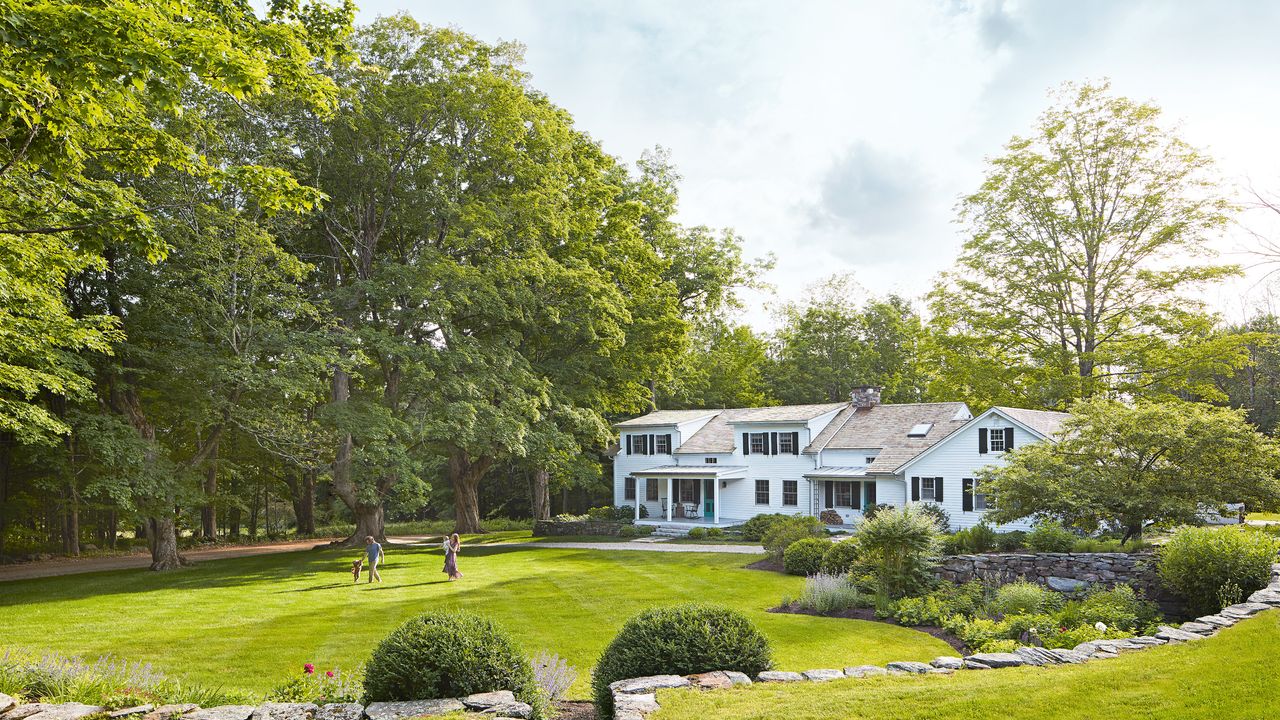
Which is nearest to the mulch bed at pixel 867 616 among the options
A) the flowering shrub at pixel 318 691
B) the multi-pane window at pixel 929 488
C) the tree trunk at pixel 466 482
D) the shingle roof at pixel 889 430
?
the flowering shrub at pixel 318 691

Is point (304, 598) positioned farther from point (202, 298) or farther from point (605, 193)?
point (605, 193)

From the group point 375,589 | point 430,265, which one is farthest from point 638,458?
point 375,589

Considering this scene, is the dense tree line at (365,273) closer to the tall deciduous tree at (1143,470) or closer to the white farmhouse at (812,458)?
the white farmhouse at (812,458)

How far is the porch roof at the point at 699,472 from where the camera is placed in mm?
37844

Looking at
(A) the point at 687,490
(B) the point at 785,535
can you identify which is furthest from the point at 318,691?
(A) the point at 687,490

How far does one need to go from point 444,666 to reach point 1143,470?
59.7ft

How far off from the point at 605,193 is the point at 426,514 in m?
35.9

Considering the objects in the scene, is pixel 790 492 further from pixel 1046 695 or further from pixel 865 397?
pixel 1046 695

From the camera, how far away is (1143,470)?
61.4 ft

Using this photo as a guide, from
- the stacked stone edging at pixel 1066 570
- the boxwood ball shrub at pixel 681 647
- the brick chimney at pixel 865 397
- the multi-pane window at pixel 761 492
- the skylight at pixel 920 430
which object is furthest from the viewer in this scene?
the brick chimney at pixel 865 397

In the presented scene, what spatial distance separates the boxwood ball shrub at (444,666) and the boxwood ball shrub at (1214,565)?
12.9 m

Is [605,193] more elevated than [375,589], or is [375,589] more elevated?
[605,193]

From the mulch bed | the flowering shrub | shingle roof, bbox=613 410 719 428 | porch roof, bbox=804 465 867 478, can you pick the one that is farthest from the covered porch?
the flowering shrub

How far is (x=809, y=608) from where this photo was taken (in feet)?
55.5
